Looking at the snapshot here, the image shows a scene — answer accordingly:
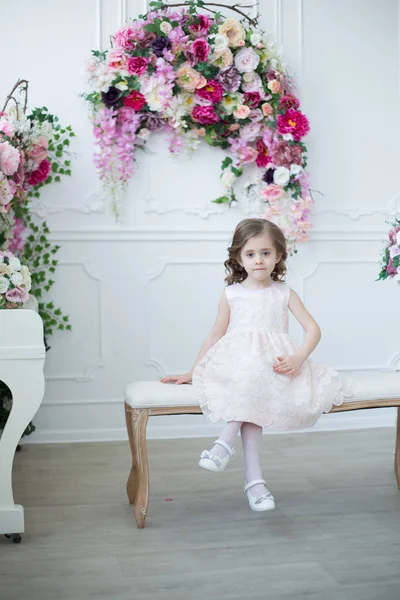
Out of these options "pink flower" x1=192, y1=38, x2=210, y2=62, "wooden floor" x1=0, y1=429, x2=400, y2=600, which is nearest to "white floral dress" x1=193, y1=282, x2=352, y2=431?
"wooden floor" x1=0, y1=429, x2=400, y2=600

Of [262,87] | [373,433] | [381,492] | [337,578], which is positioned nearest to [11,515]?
[337,578]

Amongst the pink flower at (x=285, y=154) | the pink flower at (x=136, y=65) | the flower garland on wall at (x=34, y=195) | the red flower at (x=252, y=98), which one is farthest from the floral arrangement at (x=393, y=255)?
the pink flower at (x=136, y=65)

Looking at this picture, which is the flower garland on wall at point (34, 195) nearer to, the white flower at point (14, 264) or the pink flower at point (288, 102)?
the white flower at point (14, 264)

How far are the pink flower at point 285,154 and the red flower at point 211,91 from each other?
0.46 m

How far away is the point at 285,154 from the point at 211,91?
22.5 inches

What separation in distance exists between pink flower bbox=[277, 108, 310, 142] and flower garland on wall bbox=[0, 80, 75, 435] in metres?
1.23

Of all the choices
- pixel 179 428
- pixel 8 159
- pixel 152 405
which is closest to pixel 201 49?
pixel 8 159

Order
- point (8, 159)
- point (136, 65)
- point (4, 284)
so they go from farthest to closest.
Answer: point (136, 65) < point (8, 159) < point (4, 284)

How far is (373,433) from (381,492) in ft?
A: 4.36

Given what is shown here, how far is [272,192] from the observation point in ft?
15.3

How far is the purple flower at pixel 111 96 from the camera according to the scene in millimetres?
4465

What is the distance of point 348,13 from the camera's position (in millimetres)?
4875

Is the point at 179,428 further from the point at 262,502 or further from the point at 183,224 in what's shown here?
the point at 262,502

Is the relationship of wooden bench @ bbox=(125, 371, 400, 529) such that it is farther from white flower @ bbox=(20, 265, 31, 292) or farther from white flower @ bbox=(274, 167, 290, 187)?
white flower @ bbox=(274, 167, 290, 187)
